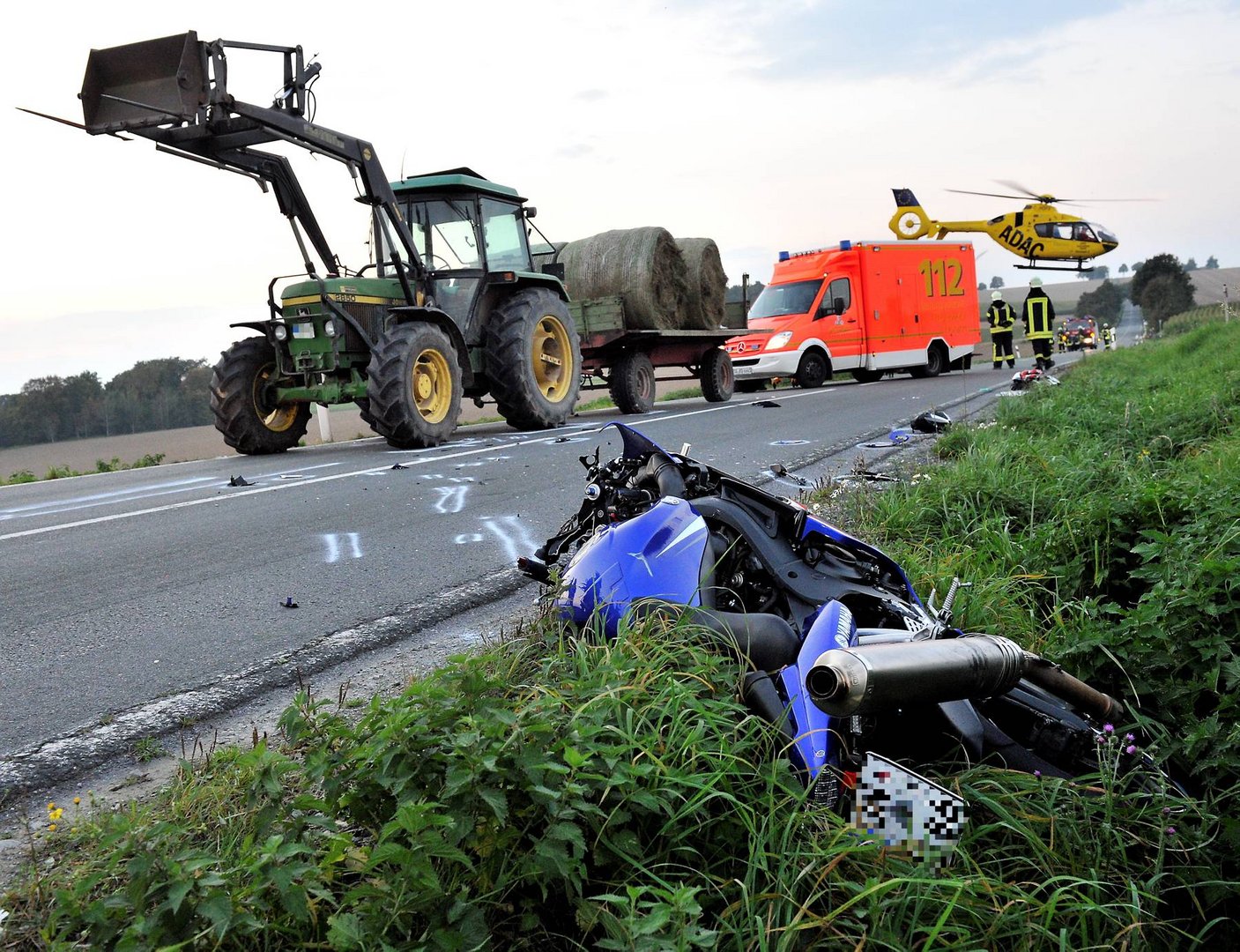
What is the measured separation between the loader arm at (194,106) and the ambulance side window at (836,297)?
12224 millimetres

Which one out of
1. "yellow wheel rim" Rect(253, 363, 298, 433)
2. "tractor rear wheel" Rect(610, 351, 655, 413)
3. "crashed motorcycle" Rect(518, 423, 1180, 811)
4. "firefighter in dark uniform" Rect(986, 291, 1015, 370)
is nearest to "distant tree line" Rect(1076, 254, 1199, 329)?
"firefighter in dark uniform" Rect(986, 291, 1015, 370)

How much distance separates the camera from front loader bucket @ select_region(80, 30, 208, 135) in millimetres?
8852

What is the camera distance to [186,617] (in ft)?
12.7

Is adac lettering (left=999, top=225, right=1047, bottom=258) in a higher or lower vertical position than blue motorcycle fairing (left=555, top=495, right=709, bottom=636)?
higher

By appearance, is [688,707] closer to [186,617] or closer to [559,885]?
[559,885]

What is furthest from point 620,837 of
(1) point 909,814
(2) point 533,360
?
(2) point 533,360

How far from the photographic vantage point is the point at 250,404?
1041 cm

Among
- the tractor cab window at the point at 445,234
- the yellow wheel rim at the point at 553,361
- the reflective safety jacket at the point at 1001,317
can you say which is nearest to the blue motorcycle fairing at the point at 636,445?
the tractor cab window at the point at 445,234

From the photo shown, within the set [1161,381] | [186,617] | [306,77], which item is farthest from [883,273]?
[186,617]

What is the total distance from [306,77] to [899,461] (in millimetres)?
6588

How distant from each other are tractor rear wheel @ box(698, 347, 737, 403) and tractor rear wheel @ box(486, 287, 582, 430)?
473cm

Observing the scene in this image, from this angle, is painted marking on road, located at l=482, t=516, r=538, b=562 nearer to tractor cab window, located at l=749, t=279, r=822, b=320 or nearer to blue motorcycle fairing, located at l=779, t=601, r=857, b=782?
blue motorcycle fairing, located at l=779, t=601, r=857, b=782

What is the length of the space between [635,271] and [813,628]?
12.6 m

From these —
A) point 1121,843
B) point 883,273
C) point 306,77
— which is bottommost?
point 1121,843
